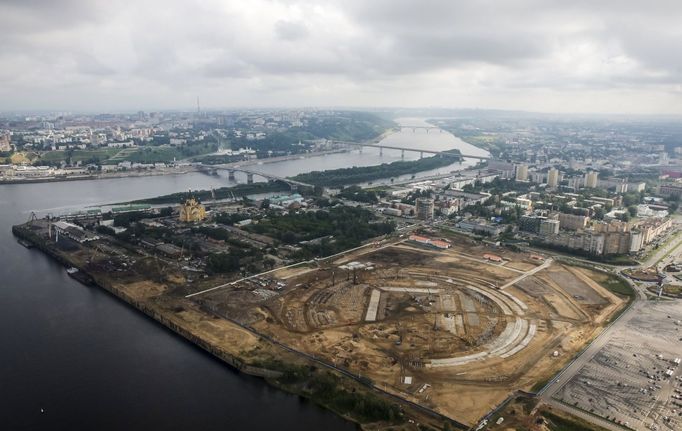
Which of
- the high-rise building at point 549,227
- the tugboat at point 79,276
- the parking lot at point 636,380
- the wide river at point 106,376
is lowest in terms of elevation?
the wide river at point 106,376

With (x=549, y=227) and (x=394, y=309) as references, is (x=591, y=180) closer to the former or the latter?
(x=549, y=227)

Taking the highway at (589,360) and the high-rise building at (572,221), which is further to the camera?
the high-rise building at (572,221)

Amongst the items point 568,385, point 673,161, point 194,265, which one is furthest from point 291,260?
point 673,161

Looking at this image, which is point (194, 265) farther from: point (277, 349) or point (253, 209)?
point (253, 209)

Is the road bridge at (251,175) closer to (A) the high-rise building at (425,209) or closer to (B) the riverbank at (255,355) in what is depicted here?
(A) the high-rise building at (425,209)

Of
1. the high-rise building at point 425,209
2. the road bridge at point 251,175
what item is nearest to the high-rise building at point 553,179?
the high-rise building at point 425,209

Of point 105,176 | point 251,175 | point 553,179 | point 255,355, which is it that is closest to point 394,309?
point 255,355
